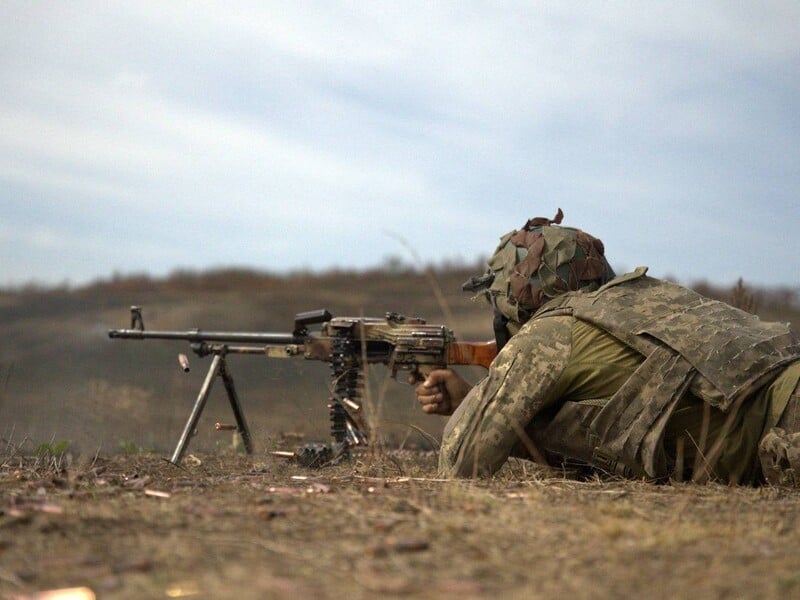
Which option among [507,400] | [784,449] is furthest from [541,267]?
[784,449]

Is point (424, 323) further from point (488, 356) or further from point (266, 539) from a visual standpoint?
point (266, 539)

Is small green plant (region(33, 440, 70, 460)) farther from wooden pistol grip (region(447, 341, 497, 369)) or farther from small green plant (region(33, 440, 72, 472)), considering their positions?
wooden pistol grip (region(447, 341, 497, 369))

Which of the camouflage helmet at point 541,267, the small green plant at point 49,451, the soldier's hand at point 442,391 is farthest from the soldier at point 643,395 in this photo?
the small green plant at point 49,451

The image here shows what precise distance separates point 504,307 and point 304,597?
10.4ft

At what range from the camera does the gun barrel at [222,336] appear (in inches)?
267

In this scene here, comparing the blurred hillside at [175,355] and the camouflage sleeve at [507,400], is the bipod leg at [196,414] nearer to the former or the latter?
the blurred hillside at [175,355]

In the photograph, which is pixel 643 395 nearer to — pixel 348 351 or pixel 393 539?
pixel 393 539

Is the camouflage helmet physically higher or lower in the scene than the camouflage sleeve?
higher

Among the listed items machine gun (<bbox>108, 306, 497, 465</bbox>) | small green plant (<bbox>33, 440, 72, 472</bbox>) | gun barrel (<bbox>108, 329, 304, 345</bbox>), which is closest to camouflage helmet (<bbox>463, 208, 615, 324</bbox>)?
machine gun (<bbox>108, 306, 497, 465</bbox>)

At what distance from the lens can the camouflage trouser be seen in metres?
4.55

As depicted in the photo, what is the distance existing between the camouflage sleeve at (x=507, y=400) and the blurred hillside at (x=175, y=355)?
2585 mm

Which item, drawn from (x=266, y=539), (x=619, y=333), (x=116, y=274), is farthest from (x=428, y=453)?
(x=116, y=274)

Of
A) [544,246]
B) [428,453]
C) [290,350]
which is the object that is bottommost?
[428,453]

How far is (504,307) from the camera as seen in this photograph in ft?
17.8
